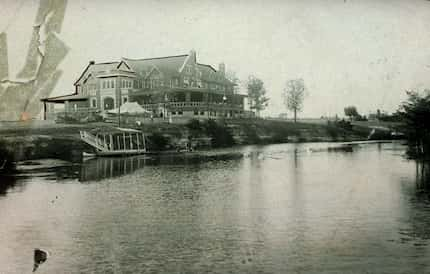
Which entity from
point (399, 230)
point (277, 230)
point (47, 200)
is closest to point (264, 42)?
point (277, 230)

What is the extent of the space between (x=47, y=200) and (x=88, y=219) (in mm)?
247

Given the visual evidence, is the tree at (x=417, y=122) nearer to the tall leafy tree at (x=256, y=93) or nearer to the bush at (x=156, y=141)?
the tall leafy tree at (x=256, y=93)

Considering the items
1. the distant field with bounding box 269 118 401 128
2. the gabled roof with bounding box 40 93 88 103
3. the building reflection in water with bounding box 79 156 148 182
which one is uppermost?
the gabled roof with bounding box 40 93 88 103

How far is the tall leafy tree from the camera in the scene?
272 centimetres

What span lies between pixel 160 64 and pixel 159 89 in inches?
5.8

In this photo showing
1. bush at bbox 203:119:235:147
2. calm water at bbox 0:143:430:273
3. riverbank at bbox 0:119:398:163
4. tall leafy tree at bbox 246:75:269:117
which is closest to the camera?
calm water at bbox 0:143:430:273

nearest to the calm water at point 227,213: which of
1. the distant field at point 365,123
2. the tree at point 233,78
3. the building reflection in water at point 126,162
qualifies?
the building reflection in water at point 126,162

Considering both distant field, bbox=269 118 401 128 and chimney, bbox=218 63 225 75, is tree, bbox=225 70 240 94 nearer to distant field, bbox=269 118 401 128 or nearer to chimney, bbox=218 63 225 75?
chimney, bbox=218 63 225 75

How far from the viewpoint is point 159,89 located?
2.75m

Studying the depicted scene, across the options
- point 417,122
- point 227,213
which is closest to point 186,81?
point 227,213

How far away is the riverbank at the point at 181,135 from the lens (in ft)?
8.55

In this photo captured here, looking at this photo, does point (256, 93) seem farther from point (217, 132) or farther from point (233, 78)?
point (217, 132)

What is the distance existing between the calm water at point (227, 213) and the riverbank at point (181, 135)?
7 centimetres

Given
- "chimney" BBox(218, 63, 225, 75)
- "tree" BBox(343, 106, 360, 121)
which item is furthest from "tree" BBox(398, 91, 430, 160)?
"chimney" BBox(218, 63, 225, 75)
